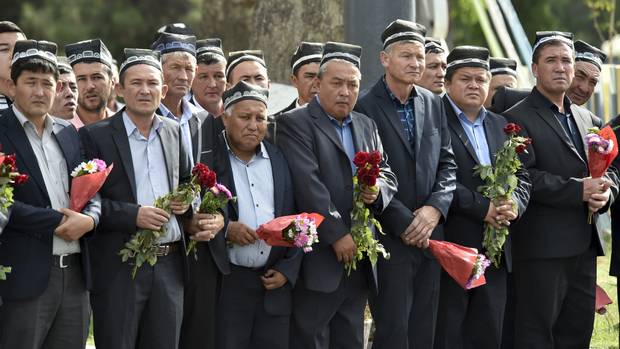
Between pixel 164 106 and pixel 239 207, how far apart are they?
93 centimetres

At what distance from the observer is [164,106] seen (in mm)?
8172

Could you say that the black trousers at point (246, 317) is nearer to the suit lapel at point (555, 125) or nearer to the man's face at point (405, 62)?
the man's face at point (405, 62)

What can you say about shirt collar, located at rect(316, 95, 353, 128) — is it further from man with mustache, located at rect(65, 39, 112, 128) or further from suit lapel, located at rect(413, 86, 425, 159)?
man with mustache, located at rect(65, 39, 112, 128)

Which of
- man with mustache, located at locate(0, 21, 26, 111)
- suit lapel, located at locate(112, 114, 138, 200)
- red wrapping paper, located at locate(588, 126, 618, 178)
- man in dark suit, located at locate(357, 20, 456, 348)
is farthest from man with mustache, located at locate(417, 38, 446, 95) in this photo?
man with mustache, located at locate(0, 21, 26, 111)

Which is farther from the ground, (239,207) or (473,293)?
(239,207)

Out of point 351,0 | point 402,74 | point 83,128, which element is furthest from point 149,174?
point 351,0

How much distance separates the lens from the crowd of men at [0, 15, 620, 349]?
23.3 ft

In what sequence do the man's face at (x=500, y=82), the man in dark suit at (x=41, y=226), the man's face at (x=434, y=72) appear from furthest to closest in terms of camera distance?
1. the man's face at (x=500, y=82)
2. the man's face at (x=434, y=72)
3. the man in dark suit at (x=41, y=226)

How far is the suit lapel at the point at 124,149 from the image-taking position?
7.34 metres

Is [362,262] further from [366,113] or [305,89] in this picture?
[305,89]

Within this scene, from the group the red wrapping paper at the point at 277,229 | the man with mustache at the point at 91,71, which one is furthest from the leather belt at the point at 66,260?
the man with mustache at the point at 91,71

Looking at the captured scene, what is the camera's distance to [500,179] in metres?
8.38

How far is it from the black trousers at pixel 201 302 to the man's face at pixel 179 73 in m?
1.13

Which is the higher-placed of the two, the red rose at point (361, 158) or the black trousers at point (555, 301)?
the red rose at point (361, 158)
